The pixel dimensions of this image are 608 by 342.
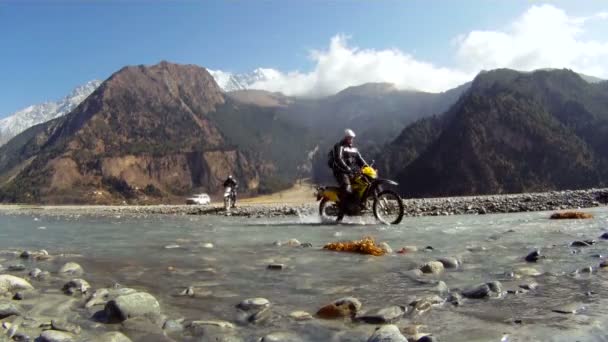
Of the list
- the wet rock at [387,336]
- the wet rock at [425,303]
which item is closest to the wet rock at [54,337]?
the wet rock at [387,336]

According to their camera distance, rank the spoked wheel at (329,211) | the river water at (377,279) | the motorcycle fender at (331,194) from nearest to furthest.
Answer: the river water at (377,279) → the motorcycle fender at (331,194) → the spoked wheel at (329,211)

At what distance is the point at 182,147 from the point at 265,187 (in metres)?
40.0

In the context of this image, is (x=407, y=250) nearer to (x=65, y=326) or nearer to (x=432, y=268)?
(x=432, y=268)

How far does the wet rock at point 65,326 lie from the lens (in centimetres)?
433

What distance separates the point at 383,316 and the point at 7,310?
12.1 ft

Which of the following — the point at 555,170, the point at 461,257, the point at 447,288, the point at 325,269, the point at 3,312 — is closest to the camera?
the point at 3,312

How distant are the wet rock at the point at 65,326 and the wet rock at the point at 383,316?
2.55 m

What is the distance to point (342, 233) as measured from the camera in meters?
13.3

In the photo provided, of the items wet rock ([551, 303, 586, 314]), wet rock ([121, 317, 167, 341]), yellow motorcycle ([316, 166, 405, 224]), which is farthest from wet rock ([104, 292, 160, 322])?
yellow motorcycle ([316, 166, 405, 224])

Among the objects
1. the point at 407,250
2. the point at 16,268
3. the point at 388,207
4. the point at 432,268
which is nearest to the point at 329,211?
the point at 388,207

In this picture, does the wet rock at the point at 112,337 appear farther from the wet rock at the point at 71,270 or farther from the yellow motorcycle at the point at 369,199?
the yellow motorcycle at the point at 369,199

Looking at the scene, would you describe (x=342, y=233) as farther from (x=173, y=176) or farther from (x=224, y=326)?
(x=173, y=176)

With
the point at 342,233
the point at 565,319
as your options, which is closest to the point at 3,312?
the point at 565,319

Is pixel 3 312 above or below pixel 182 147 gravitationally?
below
